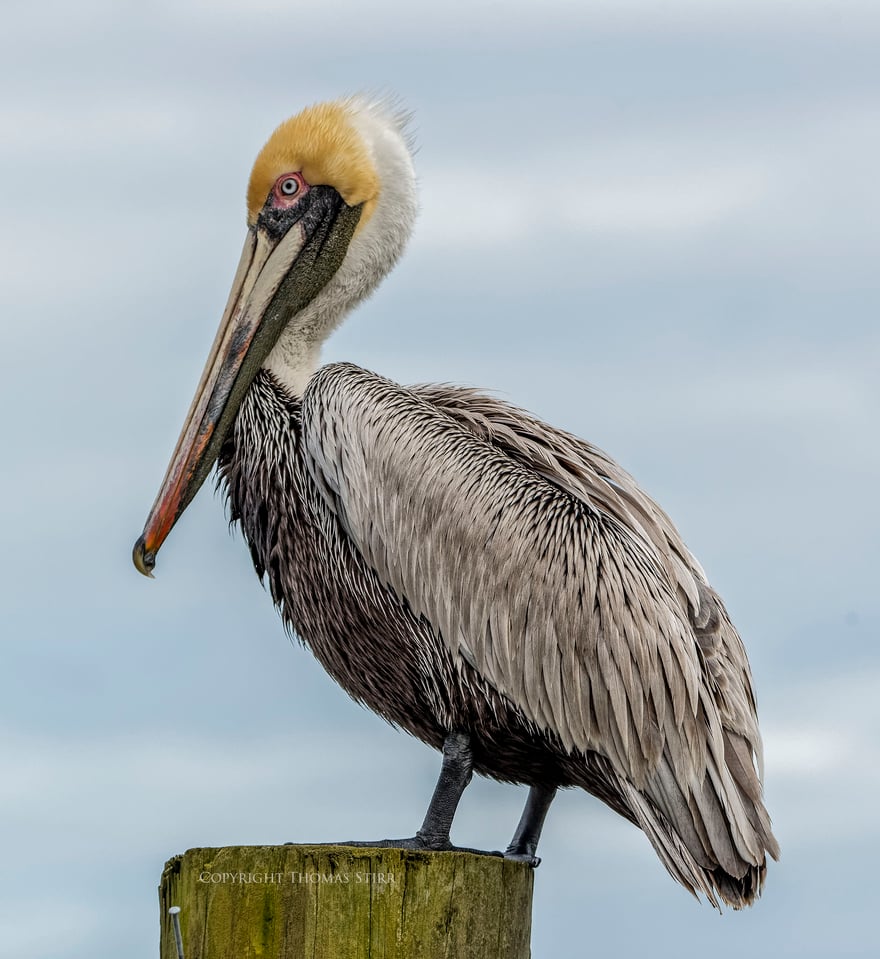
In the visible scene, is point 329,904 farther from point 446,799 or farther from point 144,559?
point 144,559

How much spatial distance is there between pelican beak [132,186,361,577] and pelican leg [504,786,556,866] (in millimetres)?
1765

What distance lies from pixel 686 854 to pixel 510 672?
902 mm

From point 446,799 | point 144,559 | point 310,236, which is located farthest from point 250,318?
point 446,799

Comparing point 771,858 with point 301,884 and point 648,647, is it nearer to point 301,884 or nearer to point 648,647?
point 648,647

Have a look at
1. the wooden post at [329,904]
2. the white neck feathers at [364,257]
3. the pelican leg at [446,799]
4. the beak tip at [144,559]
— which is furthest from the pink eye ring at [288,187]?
the wooden post at [329,904]

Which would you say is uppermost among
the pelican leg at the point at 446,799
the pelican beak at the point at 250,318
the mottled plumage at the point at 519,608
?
the pelican beak at the point at 250,318

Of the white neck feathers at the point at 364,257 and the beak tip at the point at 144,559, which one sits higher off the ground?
the white neck feathers at the point at 364,257

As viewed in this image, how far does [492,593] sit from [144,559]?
4.66ft

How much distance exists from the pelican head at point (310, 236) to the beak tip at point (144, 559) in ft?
2.41

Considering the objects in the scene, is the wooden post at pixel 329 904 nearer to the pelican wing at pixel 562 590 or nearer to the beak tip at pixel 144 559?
the pelican wing at pixel 562 590

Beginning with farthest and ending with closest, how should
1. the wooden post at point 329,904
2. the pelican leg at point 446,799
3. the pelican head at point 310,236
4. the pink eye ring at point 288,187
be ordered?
the pink eye ring at point 288,187 → the pelican head at point 310,236 → the pelican leg at point 446,799 → the wooden post at point 329,904

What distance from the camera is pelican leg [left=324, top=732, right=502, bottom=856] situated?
556 centimetres

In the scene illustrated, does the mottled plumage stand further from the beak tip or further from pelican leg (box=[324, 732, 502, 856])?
the beak tip

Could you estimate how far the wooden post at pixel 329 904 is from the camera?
14.1 ft
